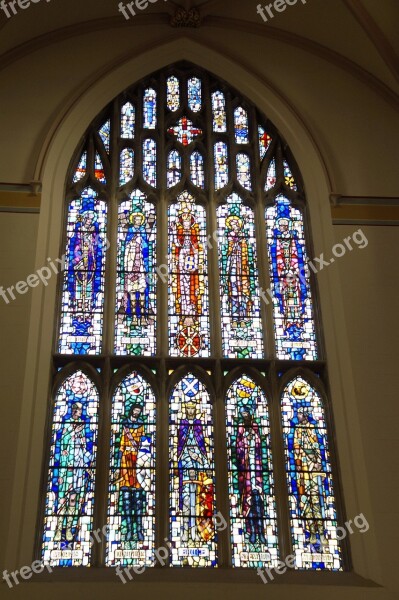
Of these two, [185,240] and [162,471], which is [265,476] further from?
[185,240]

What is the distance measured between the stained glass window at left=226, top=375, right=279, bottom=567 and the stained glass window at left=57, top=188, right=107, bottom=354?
1704 millimetres

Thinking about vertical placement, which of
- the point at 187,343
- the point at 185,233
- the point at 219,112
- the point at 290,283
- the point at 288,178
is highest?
the point at 219,112

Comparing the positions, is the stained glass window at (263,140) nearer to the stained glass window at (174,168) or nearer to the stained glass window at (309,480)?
the stained glass window at (174,168)

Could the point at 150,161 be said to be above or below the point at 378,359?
above

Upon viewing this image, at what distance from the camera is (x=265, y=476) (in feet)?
31.1

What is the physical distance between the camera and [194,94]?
489 inches

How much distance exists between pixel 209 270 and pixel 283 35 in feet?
12.4

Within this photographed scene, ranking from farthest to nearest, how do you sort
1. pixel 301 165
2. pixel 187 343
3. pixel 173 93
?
pixel 173 93
pixel 301 165
pixel 187 343

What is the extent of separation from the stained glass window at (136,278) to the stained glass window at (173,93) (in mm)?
1560

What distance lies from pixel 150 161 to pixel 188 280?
74.6 inches

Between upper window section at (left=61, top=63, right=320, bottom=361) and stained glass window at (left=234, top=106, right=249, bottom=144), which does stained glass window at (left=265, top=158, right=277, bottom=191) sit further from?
stained glass window at (left=234, top=106, right=249, bottom=144)

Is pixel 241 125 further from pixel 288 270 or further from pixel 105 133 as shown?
pixel 288 270

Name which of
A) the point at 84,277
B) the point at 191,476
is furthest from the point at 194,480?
the point at 84,277

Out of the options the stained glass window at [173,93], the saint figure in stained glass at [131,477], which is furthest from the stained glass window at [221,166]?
the saint figure in stained glass at [131,477]
